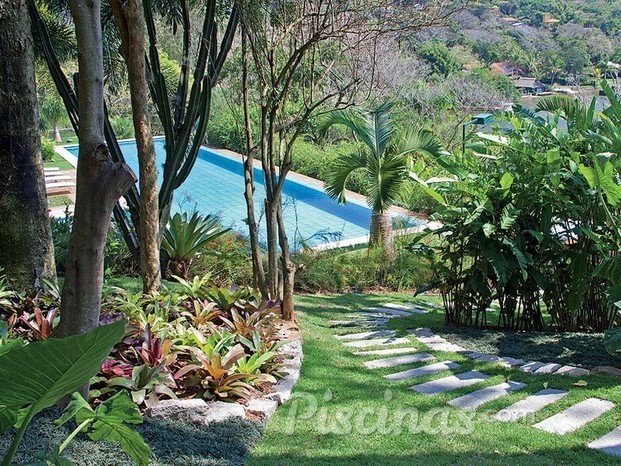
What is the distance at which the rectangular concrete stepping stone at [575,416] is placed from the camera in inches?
140

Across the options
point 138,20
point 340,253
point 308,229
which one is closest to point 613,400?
point 138,20

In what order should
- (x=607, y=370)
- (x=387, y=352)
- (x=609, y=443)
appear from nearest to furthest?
1. (x=609, y=443)
2. (x=607, y=370)
3. (x=387, y=352)

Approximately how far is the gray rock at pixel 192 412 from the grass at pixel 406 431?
0.23 m

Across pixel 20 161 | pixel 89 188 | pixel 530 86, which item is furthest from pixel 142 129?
pixel 530 86

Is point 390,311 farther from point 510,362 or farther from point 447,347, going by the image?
point 510,362

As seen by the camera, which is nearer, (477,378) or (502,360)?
(477,378)

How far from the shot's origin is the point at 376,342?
5473 millimetres

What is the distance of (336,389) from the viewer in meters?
4.17

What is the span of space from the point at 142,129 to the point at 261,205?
6.49 meters

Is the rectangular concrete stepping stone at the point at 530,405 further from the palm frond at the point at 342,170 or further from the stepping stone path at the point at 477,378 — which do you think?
the palm frond at the point at 342,170

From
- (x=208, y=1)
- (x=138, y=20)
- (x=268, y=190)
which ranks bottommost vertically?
(x=268, y=190)

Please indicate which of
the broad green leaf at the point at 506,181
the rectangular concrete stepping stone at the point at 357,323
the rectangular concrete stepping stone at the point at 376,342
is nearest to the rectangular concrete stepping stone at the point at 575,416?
the rectangular concrete stepping stone at the point at 376,342

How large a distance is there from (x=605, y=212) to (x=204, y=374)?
11.2ft

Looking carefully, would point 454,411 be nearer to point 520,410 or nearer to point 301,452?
point 520,410
